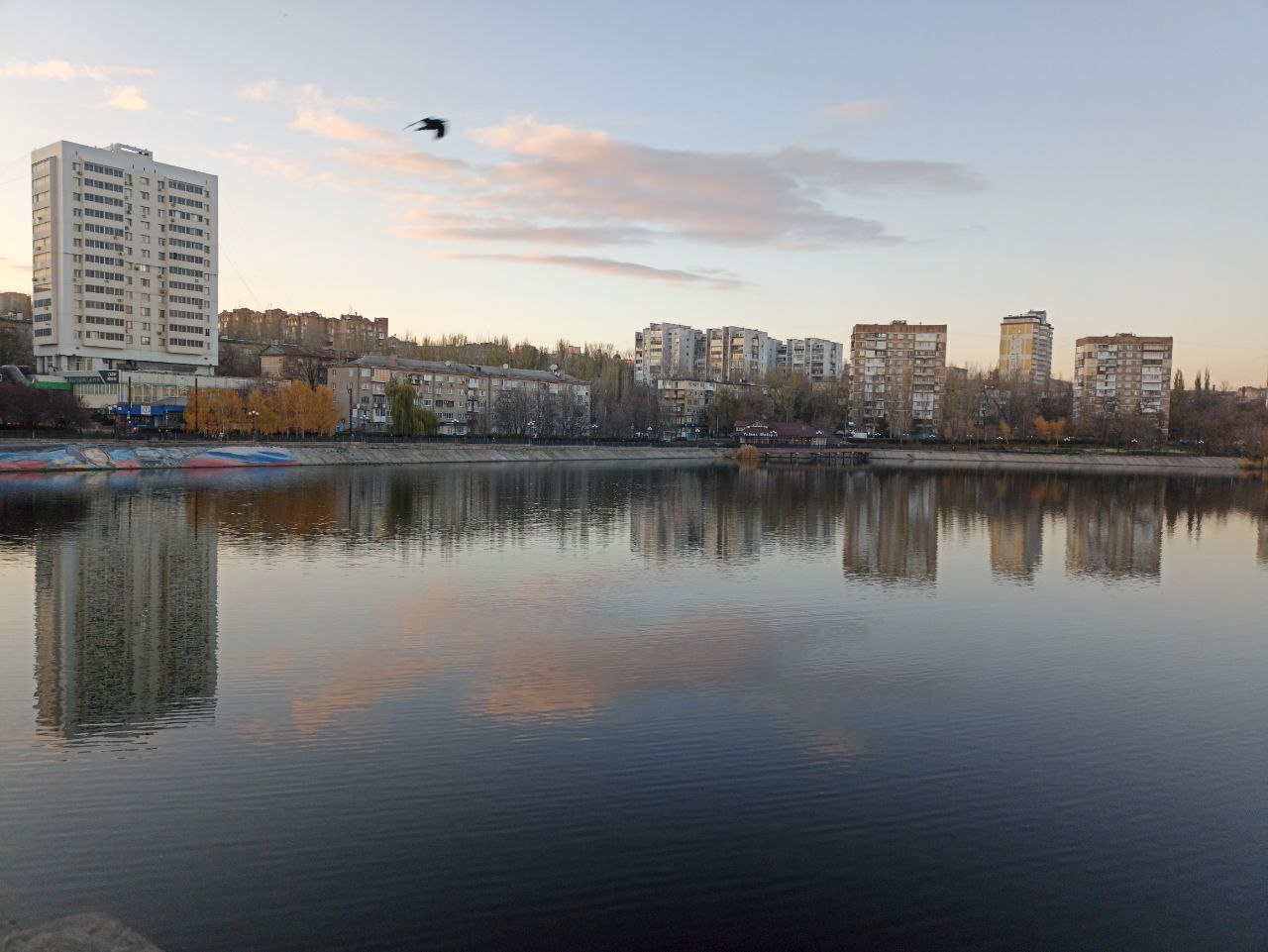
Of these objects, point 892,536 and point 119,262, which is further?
point 119,262

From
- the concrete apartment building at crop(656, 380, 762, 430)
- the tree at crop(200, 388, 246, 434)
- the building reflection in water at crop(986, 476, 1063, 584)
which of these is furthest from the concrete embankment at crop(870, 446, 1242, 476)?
the tree at crop(200, 388, 246, 434)

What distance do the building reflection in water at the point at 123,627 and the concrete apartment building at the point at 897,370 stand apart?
95.8 meters

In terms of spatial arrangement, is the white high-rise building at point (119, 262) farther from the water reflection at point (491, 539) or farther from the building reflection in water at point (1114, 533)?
the building reflection in water at point (1114, 533)

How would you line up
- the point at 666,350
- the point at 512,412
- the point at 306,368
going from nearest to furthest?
the point at 512,412 → the point at 306,368 → the point at 666,350

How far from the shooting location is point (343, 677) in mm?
10672

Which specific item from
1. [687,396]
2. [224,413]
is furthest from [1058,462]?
[224,413]

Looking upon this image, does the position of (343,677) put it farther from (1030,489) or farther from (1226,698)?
(1030,489)

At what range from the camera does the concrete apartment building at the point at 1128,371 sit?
114125 millimetres

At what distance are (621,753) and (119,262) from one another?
78057mm

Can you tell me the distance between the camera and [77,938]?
4629mm

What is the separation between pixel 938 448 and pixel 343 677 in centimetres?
8395

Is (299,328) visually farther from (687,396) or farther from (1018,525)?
(1018,525)

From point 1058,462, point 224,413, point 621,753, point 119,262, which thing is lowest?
point 621,753

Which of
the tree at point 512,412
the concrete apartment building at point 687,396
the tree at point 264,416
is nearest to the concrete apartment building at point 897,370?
the concrete apartment building at point 687,396
